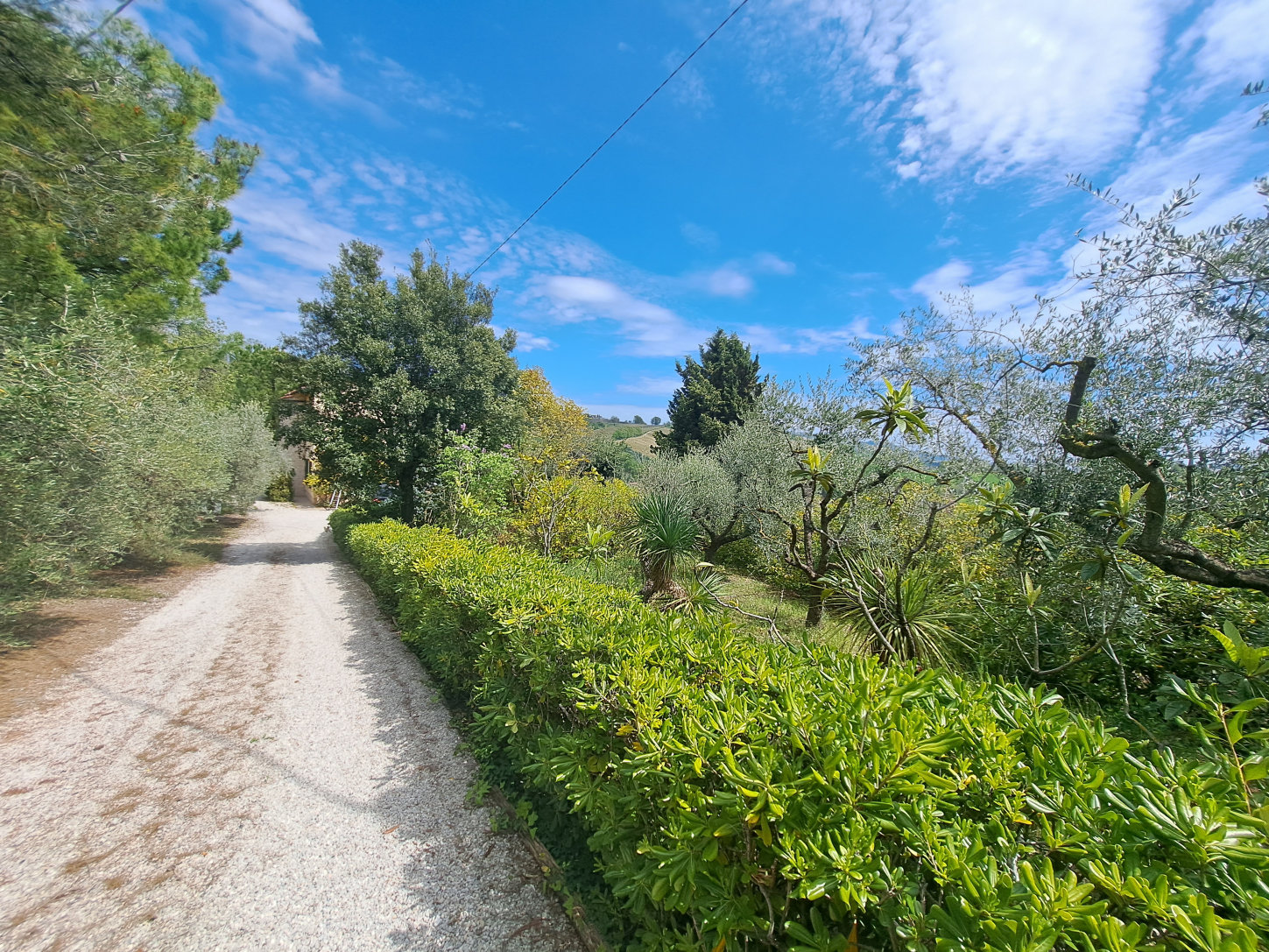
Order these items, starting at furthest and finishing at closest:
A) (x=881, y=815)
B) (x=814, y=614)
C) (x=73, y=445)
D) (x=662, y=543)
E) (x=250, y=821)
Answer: (x=662, y=543), (x=814, y=614), (x=73, y=445), (x=250, y=821), (x=881, y=815)

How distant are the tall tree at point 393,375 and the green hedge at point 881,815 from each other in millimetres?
9688

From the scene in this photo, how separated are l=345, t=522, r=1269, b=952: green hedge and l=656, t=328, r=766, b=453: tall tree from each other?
22.0 m

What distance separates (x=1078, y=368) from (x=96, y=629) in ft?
34.7

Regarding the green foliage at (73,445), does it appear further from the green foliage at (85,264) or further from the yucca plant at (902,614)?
the yucca plant at (902,614)

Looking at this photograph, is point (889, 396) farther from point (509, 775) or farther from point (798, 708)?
point (509, 775)

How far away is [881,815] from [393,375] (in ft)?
38.3

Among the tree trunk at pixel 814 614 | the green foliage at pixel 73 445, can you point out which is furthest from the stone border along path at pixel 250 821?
the tree trunk at pixel 814 614

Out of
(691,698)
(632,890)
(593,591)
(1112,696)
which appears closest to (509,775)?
(593,591)

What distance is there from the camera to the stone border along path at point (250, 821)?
2.12 meters

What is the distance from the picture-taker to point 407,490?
1152 cm

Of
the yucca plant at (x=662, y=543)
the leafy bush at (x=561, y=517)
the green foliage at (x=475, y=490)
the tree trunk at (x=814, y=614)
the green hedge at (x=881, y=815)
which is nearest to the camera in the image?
the green hedge at (x=881, y=815)

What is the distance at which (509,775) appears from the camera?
3.06 metres

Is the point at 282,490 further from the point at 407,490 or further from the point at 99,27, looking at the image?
the point at 99,27

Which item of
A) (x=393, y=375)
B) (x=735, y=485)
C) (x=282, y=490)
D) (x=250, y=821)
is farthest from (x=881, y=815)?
(x=282, y=490)
